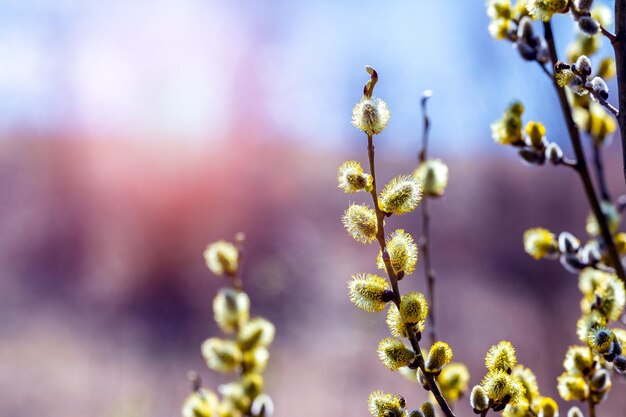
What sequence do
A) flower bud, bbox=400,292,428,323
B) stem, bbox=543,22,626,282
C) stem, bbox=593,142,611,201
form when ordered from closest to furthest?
flower bud, bbox=400,292,428,323
stem, bbox=543,22,626,282
stem, bbox=593,142,611,201

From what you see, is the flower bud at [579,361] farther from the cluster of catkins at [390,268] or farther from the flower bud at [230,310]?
the flower bud at [230,310]

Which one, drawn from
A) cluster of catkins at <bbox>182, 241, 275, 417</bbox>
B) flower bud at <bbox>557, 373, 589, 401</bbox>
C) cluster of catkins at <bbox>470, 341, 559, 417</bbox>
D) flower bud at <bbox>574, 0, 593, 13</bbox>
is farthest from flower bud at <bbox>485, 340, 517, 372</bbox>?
flower bud at <bbox>574, 0, 593, 13</bbox>

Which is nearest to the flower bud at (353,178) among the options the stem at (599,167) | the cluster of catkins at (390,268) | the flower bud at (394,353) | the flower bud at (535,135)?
the cluster of catkins at (390,268)

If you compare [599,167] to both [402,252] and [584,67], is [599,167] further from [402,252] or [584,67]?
[402,252]

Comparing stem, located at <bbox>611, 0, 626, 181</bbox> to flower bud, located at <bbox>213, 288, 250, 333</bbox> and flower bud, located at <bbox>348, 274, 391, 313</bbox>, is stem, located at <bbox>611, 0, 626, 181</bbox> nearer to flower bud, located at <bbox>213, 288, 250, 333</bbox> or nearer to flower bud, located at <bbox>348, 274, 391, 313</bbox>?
flower bud, located at <bbox>348, 274, 391, 313</bbox>

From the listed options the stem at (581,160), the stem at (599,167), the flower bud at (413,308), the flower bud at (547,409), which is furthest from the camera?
the stem at (599,167)

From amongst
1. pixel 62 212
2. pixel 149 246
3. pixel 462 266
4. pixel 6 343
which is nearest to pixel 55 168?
pixel 62 212

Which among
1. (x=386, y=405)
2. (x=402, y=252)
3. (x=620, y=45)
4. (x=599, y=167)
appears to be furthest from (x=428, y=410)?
(x=599, y=167)
